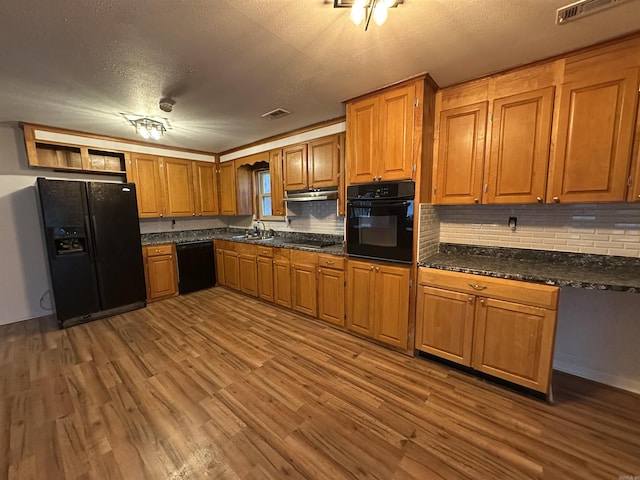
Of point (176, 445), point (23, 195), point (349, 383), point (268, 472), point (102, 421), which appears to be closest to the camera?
point (268, 472)

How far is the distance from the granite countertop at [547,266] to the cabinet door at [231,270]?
2977 millimetres

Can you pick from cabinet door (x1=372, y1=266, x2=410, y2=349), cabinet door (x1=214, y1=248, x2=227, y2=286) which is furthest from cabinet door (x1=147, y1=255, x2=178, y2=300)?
cabinet door (x1=372, y1=266, x2=410, y2=349)

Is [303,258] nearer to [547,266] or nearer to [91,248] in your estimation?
[547,266]

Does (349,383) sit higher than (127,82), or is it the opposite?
(127,82)

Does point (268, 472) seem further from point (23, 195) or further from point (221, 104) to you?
point (23, 195)

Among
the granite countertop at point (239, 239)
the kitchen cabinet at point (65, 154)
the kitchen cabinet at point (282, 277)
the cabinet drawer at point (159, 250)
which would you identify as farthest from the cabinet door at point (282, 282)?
the kitchen cabinet at point (65, 154)

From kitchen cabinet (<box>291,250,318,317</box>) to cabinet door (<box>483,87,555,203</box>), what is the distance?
6.36 ft

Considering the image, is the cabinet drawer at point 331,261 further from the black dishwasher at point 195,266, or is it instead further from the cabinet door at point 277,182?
the black dishwasher at point 195,266

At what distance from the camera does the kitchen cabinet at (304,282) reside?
3146mm

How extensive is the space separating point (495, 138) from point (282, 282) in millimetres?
2804

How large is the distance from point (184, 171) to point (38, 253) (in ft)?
7.24

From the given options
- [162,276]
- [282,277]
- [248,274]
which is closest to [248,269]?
[248,274]

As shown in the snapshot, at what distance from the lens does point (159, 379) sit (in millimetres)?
2162

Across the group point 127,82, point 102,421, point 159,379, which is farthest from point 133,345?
point 127,82
